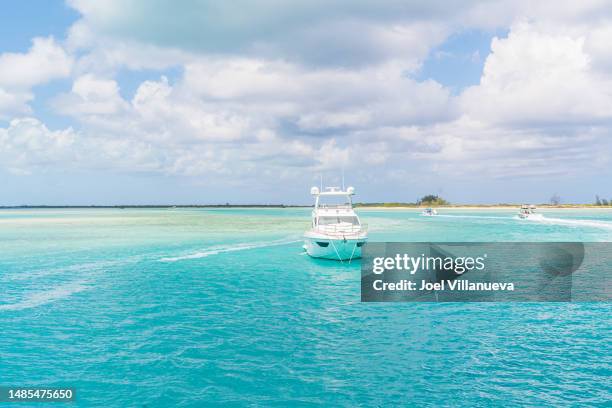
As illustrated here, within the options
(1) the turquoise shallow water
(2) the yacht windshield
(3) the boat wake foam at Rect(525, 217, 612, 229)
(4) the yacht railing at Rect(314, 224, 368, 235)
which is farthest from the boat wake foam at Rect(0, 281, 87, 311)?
(3) the boat wake foam at Rect(525, 217, 612, 229)

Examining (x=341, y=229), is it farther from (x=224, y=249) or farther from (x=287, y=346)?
(x=287, y=346)

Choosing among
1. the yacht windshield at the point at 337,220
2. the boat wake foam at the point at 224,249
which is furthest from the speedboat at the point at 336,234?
the boat wake foam at the point at 224,249

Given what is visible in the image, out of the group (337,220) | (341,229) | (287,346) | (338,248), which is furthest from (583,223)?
(287,346)

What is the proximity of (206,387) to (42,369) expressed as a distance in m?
6.43

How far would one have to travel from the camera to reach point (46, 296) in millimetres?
26094

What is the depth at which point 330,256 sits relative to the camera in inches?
1559

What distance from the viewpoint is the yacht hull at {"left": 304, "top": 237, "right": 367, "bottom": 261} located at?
38.5m

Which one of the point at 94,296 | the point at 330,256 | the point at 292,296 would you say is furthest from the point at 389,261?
the point at 94,296

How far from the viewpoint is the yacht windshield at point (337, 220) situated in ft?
136

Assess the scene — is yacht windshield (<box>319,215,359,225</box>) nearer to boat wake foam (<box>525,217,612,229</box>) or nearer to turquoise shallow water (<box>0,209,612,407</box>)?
turquoise shallow water (<box>0,209,612,407</box>)

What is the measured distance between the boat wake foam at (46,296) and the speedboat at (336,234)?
19992 millimetres

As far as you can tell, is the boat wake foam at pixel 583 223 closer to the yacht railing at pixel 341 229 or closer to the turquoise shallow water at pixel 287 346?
the yacht railing at pixel 341 229

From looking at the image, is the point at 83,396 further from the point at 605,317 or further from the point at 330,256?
the point at 330,256

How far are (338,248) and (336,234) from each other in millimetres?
1329
